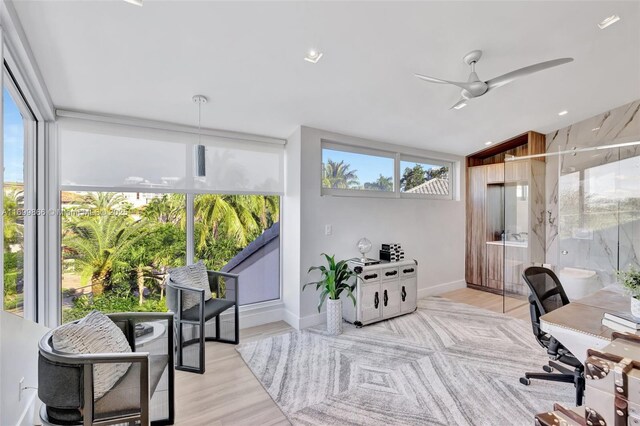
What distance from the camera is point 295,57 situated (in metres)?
2.23

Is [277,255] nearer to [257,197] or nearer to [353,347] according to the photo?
[257,197]

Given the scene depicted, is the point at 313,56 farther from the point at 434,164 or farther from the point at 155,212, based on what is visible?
the point at 434,164

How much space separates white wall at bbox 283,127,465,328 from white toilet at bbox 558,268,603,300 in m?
1.55

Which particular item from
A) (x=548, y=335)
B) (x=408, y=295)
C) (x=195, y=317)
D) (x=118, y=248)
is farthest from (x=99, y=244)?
(x=548, y=335)

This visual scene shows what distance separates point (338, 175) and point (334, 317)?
1.81m

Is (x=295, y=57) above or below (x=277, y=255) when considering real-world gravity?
above

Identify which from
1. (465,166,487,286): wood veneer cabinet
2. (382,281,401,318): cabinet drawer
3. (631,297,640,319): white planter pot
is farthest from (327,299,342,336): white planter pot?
(465,166,487,286): wood veneer cabinet

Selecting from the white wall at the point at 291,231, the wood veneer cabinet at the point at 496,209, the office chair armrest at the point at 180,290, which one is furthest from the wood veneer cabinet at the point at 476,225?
the office chair armrest at the point at 180,290

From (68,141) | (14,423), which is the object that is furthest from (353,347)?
(68,141)

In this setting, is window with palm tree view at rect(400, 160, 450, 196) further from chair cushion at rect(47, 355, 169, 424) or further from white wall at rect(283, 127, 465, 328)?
chair cushion at rect(47, 355, 169, 424)

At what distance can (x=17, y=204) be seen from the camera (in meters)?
2.08

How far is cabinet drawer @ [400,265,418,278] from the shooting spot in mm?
3852

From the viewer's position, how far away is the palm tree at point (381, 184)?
4.17 meters

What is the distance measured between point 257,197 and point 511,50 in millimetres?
2931
